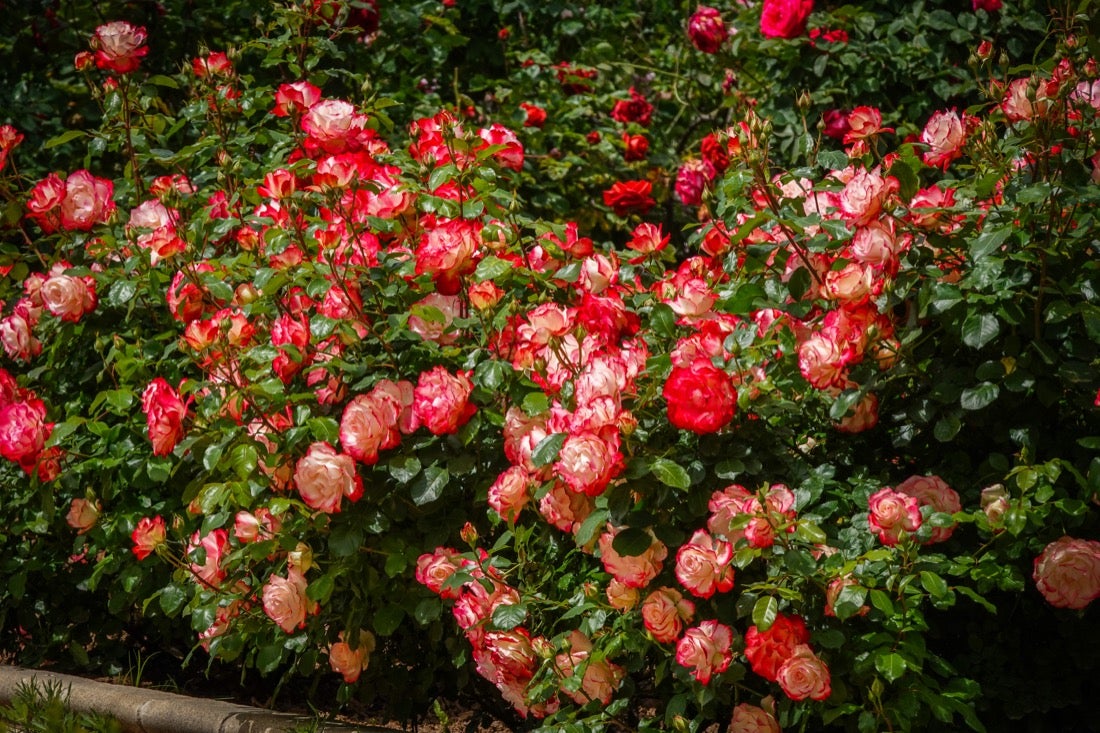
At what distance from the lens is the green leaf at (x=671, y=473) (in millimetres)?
1679

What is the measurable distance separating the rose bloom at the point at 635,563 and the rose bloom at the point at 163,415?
78 cm

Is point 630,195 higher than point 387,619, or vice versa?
point 387,619

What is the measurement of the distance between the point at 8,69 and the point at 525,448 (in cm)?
321

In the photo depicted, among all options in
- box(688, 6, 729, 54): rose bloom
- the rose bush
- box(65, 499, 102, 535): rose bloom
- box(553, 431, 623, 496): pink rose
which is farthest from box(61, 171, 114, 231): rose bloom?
box(688, 6, 729, 54): rose bloom

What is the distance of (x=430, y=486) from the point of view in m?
1.98

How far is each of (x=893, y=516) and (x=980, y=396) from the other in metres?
0.26

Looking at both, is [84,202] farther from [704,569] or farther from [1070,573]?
[1070,573]

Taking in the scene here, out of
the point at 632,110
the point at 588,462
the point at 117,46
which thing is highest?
the point at 588,462

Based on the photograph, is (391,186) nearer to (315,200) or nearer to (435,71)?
(315,200)

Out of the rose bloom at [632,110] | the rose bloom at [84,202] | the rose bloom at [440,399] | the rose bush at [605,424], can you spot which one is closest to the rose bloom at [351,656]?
the rose bush at [605,424]

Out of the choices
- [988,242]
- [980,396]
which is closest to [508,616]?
[980,396]

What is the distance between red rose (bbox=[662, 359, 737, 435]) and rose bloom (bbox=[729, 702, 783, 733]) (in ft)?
1.36

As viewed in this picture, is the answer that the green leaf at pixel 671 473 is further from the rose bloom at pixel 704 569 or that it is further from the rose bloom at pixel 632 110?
the rose bloom at pixel 632 110

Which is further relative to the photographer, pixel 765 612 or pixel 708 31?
pixel 708 31
